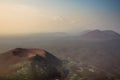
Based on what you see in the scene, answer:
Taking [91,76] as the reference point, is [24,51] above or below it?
above

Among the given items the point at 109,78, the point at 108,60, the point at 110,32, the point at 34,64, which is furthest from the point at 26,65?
the point at 110,32

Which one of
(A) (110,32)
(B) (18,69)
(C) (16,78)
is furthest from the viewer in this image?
(A) (110,32)

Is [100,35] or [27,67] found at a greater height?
[100,35]

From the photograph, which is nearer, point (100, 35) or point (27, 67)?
point (27, 67)

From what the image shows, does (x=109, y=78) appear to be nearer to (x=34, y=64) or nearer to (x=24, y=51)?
(x=34, y=64)

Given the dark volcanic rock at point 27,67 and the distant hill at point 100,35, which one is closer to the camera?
the dark volcanic rock at point 27,67

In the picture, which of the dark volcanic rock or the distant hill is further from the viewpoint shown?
the distant hill

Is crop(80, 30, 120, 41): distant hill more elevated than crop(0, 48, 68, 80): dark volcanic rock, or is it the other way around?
crop(80, 30, 120, 41): distant hill

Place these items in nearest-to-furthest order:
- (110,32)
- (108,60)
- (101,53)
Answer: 1. (108,60)
2. (101,53)
3. (110,32)
